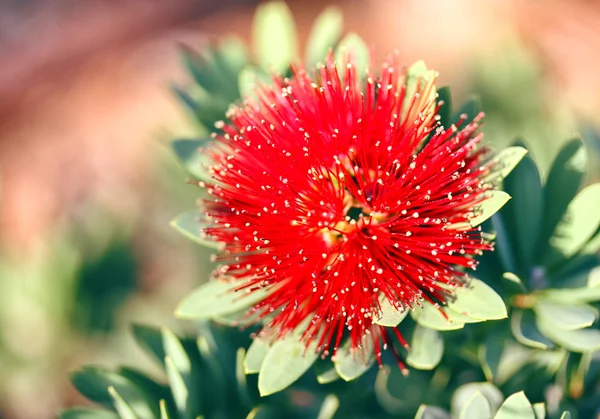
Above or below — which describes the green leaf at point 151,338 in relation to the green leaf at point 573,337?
above

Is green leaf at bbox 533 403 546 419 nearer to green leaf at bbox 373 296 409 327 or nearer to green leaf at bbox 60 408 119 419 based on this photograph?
green leaf at bbox 373 296 409 327

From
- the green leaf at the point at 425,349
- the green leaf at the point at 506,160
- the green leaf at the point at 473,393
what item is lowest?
the green leaf at the point at 473,393

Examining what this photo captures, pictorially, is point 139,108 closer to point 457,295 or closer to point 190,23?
point 190,23

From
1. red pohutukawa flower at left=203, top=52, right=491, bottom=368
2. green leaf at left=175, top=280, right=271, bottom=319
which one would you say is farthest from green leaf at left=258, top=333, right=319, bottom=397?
green leaf at left=175, top=280, right=271, bottom=319

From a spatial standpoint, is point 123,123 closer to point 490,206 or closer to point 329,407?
point 329,407

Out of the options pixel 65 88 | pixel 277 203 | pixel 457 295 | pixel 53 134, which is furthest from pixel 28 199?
pixel 457 295

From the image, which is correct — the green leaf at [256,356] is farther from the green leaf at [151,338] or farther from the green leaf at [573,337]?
the green leaf at [573,337]

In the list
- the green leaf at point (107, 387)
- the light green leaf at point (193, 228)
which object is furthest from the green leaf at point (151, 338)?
the light green leaf at point (193, 228)
